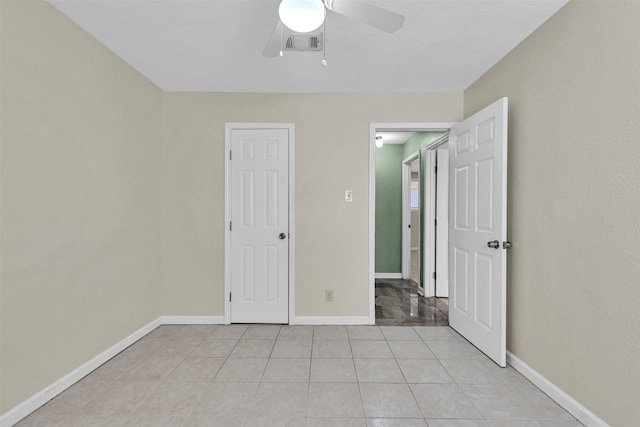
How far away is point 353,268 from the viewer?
331 cm

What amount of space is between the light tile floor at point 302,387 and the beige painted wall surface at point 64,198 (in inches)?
13.5

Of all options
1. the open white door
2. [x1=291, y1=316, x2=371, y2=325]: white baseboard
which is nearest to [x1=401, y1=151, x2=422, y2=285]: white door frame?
the open white door

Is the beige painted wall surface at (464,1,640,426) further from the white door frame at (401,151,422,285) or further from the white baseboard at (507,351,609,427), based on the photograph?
the white door frame at (401,151,422,285)

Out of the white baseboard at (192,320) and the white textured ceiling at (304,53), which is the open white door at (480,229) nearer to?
the white textured ceiling at (304,53)

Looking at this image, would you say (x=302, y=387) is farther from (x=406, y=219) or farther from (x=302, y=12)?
(x=406, y=219)

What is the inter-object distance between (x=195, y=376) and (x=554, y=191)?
2.75 meters

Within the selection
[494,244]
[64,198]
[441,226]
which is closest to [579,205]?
[494,244]

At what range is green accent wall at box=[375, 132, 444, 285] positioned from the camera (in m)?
5.69

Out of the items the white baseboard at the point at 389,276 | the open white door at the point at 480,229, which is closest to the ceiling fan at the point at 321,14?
the open white door at the point at 480,229

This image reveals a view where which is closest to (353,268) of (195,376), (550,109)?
(195,376)

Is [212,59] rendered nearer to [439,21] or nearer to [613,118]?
[439,21]

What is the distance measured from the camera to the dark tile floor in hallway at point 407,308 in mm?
3398

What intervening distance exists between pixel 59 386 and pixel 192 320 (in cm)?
132

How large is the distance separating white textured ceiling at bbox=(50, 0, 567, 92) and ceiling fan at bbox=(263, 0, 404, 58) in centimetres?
50
